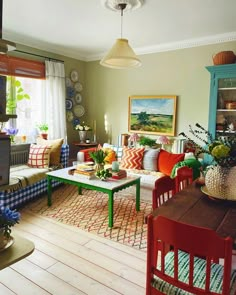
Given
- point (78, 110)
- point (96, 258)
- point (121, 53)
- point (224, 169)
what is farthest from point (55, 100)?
point (224, 169)

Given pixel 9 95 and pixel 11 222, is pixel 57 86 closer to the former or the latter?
pixel 9 95

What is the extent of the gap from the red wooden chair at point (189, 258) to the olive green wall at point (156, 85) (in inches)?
132

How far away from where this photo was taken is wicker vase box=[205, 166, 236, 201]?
1.62 m

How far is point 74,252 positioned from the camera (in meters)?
2.45

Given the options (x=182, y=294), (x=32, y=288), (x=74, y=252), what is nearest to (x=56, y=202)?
(x=74, y=252)

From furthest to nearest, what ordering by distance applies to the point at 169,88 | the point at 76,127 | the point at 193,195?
the point at 76,127 → the point at 169,88 → the point at 193,195

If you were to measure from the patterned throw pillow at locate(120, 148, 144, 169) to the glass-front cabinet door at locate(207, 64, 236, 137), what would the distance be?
3.93ft

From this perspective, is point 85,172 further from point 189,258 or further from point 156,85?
point 156,85

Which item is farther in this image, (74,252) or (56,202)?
(56,202)

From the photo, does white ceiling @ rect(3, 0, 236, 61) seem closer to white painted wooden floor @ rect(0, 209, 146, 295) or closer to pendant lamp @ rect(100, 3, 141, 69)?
pendant lamp @ rect(100, 3, 141, 69)

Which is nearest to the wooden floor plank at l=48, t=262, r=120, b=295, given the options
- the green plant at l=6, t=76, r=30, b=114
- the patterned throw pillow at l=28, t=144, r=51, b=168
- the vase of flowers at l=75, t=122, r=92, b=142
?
the patterned throw pillow at l=28, t=144, r=51, b=168

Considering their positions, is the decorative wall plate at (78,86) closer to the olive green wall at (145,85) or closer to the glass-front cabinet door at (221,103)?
the olive green wall at (145,85)

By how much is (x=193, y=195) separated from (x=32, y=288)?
1417 mm

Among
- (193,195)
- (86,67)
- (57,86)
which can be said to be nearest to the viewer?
(193,195)
